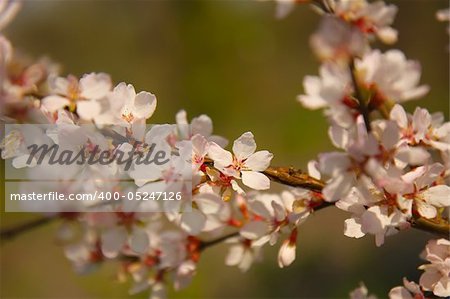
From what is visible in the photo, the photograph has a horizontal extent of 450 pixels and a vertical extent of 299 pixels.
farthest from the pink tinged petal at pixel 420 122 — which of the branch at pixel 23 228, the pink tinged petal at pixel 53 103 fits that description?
the branch at pixel 23 228

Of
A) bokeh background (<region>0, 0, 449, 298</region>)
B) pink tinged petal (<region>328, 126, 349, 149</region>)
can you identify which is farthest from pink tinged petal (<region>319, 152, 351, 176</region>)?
bokeh background (<region>0, 0, 449, 298</region>)

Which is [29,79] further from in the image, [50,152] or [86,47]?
[86,47]

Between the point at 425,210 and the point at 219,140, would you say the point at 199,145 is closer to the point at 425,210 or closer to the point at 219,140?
the point at 219,140

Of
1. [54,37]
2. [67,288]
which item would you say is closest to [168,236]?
[67,288]

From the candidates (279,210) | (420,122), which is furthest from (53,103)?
(420,122)

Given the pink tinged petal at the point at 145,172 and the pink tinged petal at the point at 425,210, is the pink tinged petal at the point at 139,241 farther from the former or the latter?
the pink tinged petal at the point at 425,210
